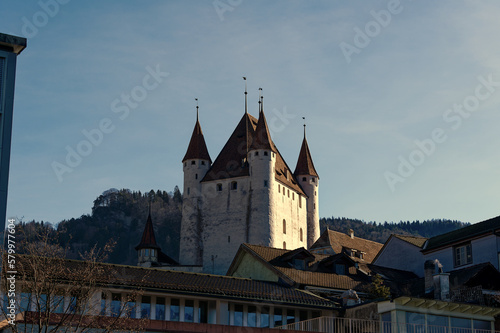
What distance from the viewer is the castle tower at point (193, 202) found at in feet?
300

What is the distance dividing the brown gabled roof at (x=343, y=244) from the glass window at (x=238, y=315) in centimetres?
3768

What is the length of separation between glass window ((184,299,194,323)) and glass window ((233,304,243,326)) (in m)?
1.79

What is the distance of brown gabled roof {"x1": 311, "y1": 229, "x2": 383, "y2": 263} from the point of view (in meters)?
72.6

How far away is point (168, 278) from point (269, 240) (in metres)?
53.1

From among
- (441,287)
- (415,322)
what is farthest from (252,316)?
(441,287)

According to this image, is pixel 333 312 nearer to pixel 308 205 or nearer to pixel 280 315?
pixel 280 315

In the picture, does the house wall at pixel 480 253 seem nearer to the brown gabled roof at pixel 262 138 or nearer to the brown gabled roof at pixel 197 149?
the brown gabled roof at pixel 262 138

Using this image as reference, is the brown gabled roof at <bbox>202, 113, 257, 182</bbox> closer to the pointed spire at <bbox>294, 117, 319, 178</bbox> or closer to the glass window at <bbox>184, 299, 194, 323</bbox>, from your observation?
the pointed spire at <bbox>294, 117, 319, 178</bbox>

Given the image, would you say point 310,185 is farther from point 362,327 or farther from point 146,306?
point 362,327

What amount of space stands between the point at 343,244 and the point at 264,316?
130 ft

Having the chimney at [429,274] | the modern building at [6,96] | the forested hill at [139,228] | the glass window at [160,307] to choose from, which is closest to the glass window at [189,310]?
the glass window at [160,307]

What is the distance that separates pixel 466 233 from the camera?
50.0 m

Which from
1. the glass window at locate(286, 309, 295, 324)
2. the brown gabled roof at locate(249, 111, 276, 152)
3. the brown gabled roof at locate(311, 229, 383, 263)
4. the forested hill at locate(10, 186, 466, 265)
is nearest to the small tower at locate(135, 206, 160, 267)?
the brown gabled roof at locate(249, 111, 276, 152)

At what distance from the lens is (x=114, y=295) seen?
31.9 m
